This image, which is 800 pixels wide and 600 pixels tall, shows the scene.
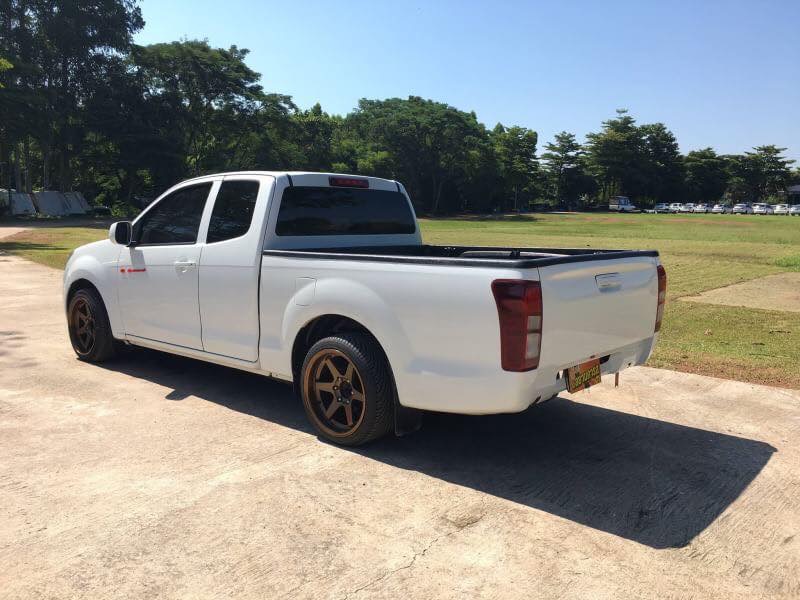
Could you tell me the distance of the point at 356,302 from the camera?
4180mm

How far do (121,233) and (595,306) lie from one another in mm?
4244

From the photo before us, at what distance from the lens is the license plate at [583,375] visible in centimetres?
400

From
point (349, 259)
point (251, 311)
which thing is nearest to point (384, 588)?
point (349, 259)

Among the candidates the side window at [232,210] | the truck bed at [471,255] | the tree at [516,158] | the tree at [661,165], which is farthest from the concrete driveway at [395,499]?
the tree at [661,165]

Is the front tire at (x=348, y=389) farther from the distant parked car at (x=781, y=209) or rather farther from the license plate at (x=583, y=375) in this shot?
the distant parked car at (x=781, y=209)

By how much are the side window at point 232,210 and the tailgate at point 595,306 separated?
248 cm

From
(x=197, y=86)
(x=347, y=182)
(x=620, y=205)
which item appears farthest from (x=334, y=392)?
(x=620, y=205)

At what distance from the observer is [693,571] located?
9.88 ft

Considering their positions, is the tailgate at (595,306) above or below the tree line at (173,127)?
below

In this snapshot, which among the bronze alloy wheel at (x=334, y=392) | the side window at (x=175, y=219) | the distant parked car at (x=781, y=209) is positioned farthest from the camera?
the distant parked car at (x=781, y=209)

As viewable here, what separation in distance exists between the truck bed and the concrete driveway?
1.31 metres

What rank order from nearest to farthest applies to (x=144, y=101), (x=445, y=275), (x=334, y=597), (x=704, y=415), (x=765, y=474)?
(x=334, y=597), (x=445, y=275), (x=765, y=474), (x=704, y=415), (x=144, y=101)

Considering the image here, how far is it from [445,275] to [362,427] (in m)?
1.21

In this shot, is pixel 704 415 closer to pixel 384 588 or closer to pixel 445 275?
pixel 445 275
